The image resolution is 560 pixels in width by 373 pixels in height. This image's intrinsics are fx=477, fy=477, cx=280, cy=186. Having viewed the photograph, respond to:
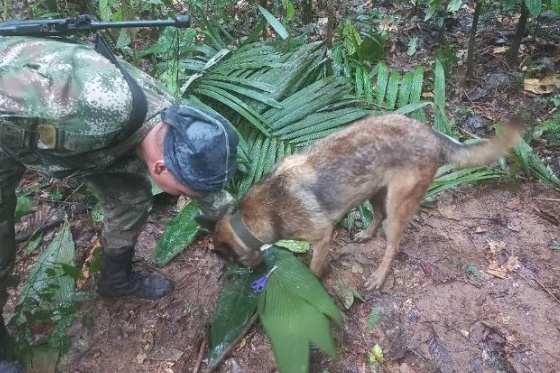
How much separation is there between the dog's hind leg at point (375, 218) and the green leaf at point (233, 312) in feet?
3.78

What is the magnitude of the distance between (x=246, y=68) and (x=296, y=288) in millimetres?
2782

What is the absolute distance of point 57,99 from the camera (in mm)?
2246

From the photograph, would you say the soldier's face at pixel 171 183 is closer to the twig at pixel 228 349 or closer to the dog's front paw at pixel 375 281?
the twig at pixel 228 349

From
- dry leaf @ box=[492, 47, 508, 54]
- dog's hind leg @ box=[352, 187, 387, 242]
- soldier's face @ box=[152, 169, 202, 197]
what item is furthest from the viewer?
dry leaf @ box=[492, 47, 508, 54]

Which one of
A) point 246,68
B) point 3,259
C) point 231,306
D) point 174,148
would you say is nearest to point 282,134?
point 246,68

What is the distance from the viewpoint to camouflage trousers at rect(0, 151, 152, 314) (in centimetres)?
279

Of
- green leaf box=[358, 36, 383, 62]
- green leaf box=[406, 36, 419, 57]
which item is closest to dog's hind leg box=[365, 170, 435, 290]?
green leaf box=[358, 36, 383, 62]

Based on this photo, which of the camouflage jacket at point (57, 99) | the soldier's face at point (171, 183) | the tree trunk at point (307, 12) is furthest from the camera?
the tree trunk at point (307, 12)

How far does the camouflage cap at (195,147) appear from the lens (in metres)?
2.38

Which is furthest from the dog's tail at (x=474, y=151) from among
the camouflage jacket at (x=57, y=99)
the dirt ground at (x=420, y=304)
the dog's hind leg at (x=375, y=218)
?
the camouflage jacket at (x=57, y=99)

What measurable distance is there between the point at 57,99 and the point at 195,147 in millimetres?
676

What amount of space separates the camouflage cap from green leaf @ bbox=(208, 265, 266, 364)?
104 centimetres

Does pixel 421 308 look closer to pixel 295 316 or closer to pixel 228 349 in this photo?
pixel 295 316

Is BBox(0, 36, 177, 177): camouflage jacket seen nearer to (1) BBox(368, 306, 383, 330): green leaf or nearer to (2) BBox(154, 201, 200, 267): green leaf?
(2) BBox(154, 201, 200, 267): green leaf
